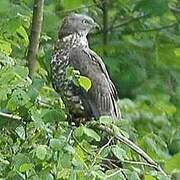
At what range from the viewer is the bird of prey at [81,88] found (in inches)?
185

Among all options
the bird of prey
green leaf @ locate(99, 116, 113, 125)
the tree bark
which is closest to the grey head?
the bird of prey

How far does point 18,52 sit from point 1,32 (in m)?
0.76

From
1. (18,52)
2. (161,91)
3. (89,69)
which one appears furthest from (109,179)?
(161,91)

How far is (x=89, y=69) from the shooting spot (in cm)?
482

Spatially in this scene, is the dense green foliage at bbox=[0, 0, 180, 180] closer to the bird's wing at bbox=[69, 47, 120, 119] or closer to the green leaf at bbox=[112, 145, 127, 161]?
the green leaf at bbox=[112, 145, 127, 161]

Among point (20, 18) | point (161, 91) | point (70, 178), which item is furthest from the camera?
point (161, 91)

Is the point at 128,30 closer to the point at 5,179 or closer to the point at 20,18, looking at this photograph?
the point at 20,18

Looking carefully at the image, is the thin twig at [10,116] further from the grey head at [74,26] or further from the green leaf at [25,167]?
the grey head at [74,26]

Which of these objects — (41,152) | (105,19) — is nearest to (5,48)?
(41,152)

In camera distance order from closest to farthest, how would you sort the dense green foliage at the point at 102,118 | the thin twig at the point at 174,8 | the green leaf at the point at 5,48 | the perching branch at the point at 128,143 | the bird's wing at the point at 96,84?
the dense green foliage at the point at 102,118, the perching branch at the point at 128,143, the green leaf at the point at 5,48, the bird's wing at the point at 96,84, the thin twig at the point at 174,8

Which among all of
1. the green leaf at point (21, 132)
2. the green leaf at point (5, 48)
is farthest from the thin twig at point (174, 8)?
the green leaf at point (21, 132)

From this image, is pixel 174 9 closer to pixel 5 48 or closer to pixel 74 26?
pixel 74 26

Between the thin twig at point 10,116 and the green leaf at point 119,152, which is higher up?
the green leaf at point 119,152

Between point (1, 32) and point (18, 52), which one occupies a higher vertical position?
point (1, 32)
